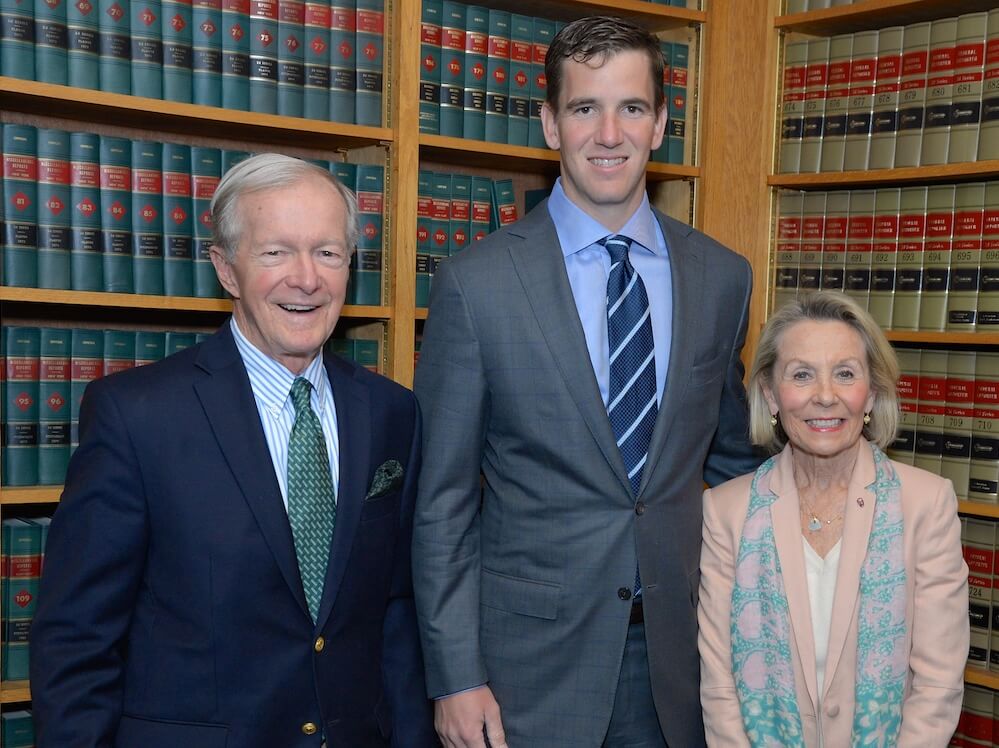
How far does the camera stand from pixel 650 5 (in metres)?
3.09

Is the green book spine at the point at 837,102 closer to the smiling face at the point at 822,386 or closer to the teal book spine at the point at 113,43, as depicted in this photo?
the smiling face at the point at 822,386

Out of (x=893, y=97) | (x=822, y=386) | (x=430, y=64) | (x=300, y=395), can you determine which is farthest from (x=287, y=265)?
(x=893, y=97)

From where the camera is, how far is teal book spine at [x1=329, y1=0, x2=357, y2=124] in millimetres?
2717

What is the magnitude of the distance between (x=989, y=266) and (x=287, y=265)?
74.7 inches

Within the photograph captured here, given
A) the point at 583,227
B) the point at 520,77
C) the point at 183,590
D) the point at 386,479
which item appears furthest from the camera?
the point at 520,77

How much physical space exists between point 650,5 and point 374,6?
815 mm

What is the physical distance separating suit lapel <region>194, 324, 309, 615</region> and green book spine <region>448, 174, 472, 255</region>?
1.33 meters

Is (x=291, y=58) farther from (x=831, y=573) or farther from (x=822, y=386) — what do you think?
(x=831, y=573)

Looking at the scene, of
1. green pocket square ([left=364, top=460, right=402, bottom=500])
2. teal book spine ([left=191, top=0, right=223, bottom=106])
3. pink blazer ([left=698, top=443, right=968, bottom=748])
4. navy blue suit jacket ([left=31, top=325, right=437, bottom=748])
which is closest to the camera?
navy blue suit jacket ([left=31, top=325, right=437, bottom=748])

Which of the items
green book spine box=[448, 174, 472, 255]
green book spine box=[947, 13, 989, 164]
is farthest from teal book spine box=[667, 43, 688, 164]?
green book spine box=[947, 13, 989, 164]

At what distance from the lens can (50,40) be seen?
2393 mm

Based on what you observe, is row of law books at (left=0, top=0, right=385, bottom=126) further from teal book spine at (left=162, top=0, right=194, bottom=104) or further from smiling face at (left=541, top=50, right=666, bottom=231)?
smiling face at (left=541, top=50, right=666, bottom=231)

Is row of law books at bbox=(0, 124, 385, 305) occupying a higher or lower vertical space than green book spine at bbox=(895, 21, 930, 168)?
lower

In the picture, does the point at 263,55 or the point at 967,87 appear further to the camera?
the point at 967,87
